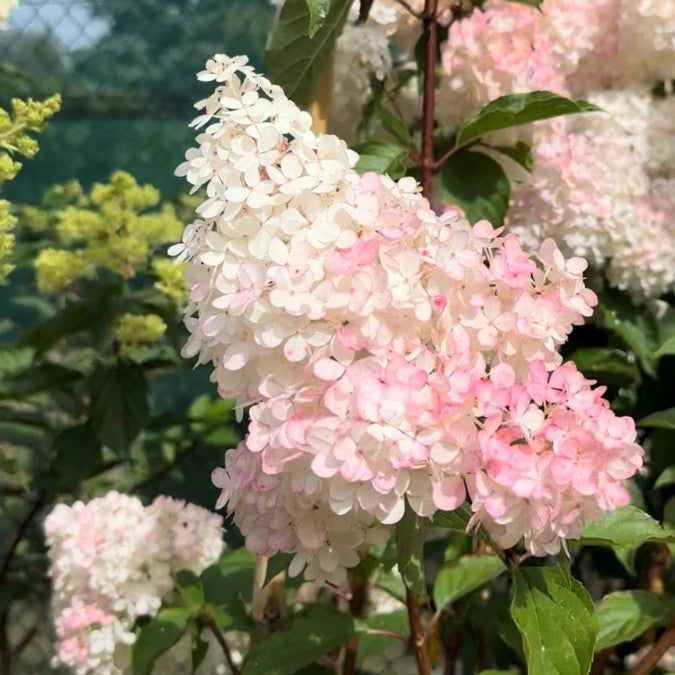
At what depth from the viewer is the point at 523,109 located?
743 millimetres

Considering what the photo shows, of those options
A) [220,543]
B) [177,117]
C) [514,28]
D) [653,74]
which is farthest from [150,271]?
[177,117]

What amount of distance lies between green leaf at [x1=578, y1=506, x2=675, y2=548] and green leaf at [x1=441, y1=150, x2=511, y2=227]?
321mm

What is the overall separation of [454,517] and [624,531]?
13cm

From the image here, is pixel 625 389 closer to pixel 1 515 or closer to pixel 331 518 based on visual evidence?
pixel 331 518

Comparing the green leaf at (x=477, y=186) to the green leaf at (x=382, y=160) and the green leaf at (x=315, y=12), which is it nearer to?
the green leaf at (x=382, y=160)

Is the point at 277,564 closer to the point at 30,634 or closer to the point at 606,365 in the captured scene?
the point at 606,365

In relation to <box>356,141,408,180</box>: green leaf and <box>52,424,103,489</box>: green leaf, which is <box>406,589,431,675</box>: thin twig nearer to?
<box>356,141,408,180</box>: green leaf

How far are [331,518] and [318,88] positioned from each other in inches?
17.6

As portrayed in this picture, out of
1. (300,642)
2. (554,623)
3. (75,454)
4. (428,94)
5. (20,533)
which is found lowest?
(20,533)

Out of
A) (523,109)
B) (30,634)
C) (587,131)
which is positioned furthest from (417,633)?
(30,634)

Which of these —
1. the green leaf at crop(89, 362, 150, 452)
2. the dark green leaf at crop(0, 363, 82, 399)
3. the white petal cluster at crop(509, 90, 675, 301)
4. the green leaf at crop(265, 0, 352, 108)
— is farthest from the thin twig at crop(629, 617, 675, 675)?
the dark green leaf at crop(0, 363, 82, 399)

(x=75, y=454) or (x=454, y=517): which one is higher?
(x=454, y=517)

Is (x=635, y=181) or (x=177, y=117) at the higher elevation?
(x=635, y=181)

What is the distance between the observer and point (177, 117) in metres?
1.92
